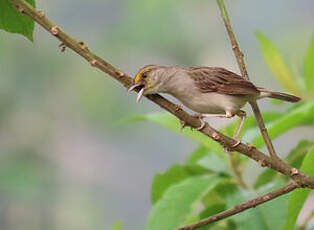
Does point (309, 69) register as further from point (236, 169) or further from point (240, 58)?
point (240, 58)

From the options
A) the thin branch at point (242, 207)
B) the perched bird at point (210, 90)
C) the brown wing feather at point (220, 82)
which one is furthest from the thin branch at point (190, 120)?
the brown wing feather at point (220, 82)

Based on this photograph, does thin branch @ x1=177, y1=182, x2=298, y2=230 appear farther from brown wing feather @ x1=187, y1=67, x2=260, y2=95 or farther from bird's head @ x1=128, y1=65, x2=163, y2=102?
brown wing feather @ x1=187, y1=67, x2=260, y2=95

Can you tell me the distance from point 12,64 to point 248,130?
24.3 feet

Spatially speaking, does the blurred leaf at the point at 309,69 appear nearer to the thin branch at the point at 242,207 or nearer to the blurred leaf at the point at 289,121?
the blurred leaf at the point at 289,121

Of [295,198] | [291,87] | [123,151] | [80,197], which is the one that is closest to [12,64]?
[80,197]

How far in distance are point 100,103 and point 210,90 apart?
7.15 meters

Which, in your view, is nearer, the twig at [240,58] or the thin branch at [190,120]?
the thin branch at [190,120]

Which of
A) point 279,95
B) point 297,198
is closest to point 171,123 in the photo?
point 279,95

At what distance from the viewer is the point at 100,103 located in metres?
9.06

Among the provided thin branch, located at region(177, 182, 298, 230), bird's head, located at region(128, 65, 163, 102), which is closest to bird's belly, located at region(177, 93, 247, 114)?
bird's head, located at region(128, 65, 163, 102)

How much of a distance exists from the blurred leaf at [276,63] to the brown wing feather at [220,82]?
0.23 metres

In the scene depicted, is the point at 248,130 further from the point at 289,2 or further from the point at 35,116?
the point at 289,2

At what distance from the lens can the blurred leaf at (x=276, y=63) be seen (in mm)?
2207

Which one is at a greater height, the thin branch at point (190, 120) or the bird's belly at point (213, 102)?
the bird's belly at point (213, 102)
